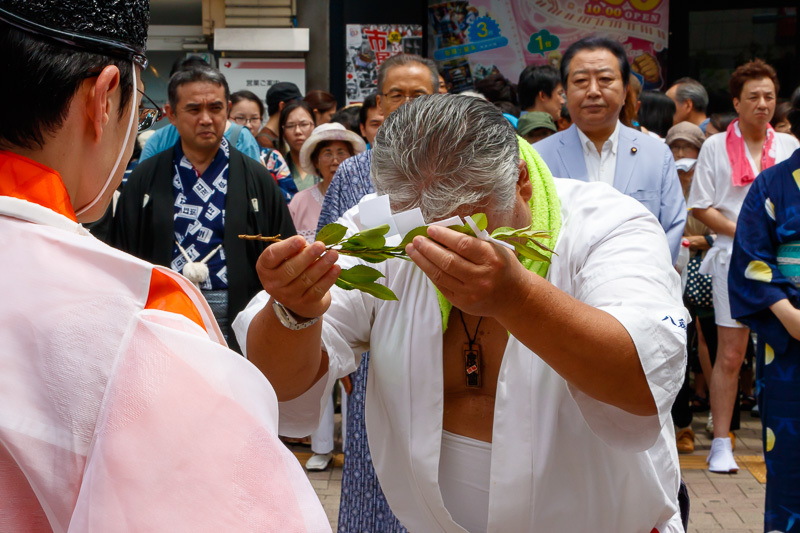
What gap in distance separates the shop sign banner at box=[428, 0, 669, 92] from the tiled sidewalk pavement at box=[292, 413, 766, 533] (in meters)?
5.23

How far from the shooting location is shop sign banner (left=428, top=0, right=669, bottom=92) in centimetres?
982

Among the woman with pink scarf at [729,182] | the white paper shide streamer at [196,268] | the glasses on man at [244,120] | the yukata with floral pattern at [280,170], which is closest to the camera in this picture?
the white paper shide streamer at [196,268]

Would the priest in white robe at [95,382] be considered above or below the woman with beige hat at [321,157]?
below

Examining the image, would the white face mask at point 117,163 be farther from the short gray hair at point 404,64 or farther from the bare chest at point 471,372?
the short gray hair at point 404,64

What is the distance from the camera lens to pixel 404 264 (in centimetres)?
216

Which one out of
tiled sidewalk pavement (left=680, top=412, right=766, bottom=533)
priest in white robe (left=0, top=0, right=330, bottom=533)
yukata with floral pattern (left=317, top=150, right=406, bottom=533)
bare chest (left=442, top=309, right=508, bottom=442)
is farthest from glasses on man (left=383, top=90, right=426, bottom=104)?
priest in white robe (left=0, top=0, right=330, bottom=533)

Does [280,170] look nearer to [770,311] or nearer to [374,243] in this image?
[770,311]

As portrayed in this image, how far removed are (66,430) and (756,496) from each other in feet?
15.2

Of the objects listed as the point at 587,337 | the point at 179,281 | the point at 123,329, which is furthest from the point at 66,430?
the point at 587,337

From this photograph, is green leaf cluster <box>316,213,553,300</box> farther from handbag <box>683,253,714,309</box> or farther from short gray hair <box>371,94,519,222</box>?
handbag <box>683,253,714,309</box>

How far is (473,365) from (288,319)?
1.70 feet

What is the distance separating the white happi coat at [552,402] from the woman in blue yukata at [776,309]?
147 cm

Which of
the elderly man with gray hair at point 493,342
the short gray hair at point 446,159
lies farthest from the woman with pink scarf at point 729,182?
the short gray hair at point 446,159

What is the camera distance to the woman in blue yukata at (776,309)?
334cm
